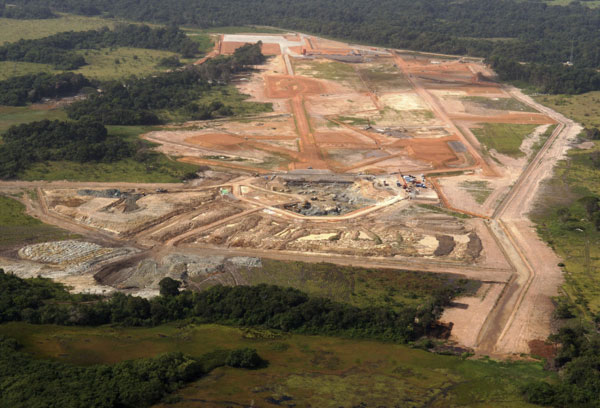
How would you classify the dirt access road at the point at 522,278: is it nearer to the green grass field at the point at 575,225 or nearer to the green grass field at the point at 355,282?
the green grass field at the point at 575,225

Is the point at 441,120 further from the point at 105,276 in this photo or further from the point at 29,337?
the point at 29,337

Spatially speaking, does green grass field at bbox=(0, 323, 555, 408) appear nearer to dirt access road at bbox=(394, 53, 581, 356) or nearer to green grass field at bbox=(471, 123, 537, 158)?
dirt access road at bbox=(394, 53, 581, 356)

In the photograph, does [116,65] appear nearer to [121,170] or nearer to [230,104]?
[230,104]

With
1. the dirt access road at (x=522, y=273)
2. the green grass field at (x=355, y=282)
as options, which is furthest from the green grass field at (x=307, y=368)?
the green grass field at (x=355, y=282)

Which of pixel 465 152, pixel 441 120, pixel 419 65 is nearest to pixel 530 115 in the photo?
pixel 441 120

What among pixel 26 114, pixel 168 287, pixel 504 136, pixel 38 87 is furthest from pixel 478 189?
pixel 38 87
